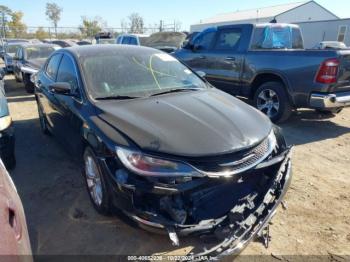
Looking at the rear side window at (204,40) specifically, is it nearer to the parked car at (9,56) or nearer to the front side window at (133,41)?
the front side window at (133,41)

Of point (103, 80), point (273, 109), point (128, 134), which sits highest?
point (103, 80)

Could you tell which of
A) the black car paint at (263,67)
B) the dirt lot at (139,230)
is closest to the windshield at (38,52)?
the black car paint at (263,67)

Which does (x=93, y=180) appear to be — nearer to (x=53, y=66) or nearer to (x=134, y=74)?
(x=134, y=74)

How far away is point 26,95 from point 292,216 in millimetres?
9299

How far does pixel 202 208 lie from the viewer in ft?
8.04

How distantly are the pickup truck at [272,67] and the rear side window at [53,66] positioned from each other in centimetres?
358

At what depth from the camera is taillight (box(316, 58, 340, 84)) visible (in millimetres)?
5242

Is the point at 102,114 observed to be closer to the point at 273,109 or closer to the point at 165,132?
the point at 165,132

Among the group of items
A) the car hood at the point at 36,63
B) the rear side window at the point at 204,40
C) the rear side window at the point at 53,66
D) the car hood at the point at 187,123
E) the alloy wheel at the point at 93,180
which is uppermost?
the rear side window at the point at 204,40

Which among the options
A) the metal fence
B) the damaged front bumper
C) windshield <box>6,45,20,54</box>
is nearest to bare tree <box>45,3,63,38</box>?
the metal fence

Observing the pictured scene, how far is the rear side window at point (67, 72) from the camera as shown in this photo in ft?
12.2

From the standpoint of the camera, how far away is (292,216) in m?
3.18

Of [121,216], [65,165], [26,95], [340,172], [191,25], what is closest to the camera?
[121,216]

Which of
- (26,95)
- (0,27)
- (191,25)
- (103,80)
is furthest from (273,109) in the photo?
(191,25)
